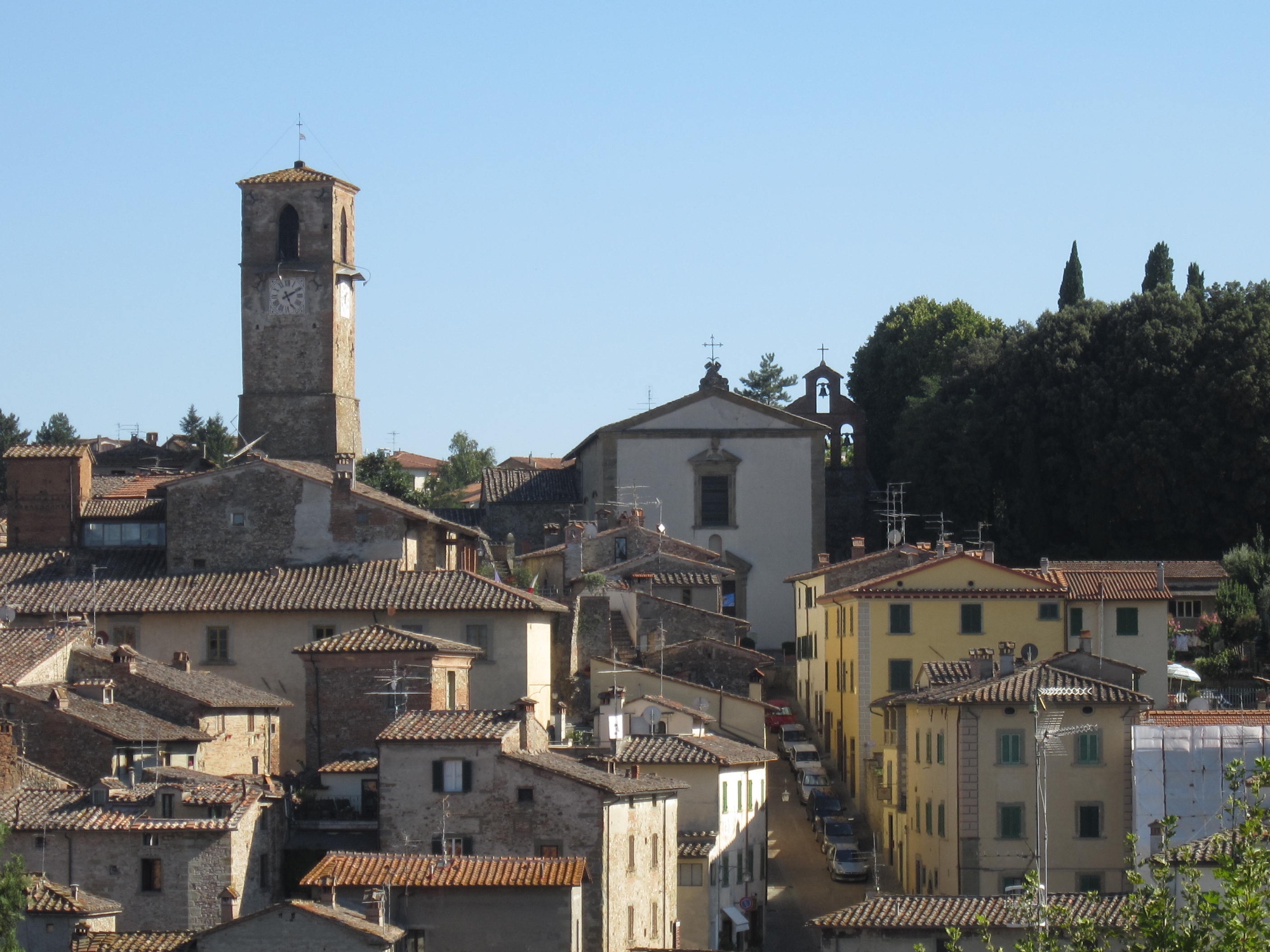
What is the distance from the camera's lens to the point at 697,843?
47.8 m

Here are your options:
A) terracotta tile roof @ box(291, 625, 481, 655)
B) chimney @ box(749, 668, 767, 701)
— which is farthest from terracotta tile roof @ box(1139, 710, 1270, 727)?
terracotta tile roof @ box(291, 625, 481, 655)

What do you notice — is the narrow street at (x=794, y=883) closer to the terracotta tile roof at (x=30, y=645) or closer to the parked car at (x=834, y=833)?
the parked car at (x=834, y=833)

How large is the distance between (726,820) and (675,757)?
65.0 inches

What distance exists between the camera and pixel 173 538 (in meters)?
56.8

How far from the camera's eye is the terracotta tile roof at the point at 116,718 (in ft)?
149

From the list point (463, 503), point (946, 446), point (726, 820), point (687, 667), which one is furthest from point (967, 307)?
point (726, 820)

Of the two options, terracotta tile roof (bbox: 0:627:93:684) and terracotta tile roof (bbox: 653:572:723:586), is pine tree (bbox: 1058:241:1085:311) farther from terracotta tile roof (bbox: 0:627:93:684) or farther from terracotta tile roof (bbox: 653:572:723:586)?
terracotta tile roof (bbox: 0:627:93:684)

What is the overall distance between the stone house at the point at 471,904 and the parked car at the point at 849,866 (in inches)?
476

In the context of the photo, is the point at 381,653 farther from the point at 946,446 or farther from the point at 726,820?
the point at 946,446

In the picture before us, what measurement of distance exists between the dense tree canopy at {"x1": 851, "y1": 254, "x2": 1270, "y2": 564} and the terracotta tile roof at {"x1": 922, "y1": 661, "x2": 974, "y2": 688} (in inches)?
747

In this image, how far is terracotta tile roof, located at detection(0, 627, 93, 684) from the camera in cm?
4725

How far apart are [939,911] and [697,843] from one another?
8023 mm

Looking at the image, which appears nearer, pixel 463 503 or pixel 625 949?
pixel 625 949

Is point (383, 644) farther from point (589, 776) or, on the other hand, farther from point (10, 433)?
point (10, 433)
